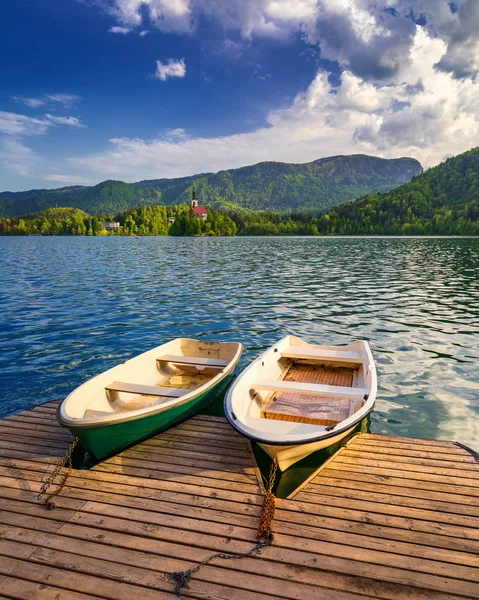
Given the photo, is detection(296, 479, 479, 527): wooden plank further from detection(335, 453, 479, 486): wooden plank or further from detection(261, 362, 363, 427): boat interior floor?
detection(261, 362, 363, 427): boat interior floor

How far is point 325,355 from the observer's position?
10758 millimetres

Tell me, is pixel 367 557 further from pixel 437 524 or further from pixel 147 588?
pixel 147 588

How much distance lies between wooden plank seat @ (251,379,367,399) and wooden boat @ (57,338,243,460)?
3.97 ft

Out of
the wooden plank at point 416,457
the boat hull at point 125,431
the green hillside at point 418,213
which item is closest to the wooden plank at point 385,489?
the wooden plank at point 416,457

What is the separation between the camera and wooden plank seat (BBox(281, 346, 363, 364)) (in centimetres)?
1052

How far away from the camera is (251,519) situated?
526 centimetres

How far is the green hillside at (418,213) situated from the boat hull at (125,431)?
16620 cm

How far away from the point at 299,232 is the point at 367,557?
19510cm

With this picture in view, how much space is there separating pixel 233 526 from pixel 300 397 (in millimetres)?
4361

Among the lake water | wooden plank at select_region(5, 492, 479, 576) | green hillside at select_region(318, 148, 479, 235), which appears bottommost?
the lake water

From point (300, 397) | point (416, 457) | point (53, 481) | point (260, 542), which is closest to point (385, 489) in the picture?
point (416, 457)

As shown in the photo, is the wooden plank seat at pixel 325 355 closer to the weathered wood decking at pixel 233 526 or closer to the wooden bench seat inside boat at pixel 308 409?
the wooden bench seat inside boat at pixel 308 409

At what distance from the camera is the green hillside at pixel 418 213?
157 metres

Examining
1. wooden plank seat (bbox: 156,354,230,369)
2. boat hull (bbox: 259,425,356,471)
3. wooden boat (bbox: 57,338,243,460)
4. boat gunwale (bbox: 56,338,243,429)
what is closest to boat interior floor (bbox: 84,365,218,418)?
wooden boat (bbox: 57,338,243,460)
